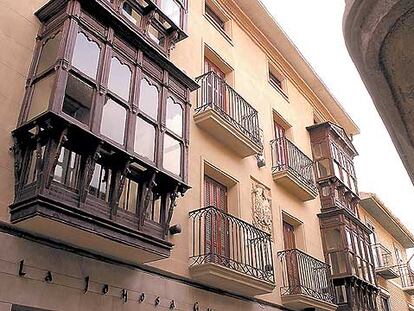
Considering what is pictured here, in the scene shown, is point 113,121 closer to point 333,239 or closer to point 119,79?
point 119,79

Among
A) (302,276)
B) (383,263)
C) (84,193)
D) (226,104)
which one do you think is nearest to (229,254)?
(302,276)

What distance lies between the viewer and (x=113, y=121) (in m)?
6.80

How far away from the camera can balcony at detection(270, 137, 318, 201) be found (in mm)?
12469

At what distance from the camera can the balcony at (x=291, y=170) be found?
12.5m

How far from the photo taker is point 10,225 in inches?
223

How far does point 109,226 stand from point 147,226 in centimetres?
92

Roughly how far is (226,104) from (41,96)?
5.42 m

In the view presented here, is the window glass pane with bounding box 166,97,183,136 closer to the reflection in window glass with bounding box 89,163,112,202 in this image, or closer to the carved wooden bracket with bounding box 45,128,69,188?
the reflection in window glass with bounding box 89,163,112,202

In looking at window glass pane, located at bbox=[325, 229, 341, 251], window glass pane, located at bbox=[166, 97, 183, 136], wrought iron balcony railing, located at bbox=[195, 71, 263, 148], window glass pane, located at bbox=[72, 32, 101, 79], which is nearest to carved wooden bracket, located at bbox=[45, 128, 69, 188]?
window glass pane, located at bbox=[72, 32, 101, 79]

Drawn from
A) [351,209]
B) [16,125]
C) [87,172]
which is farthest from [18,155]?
[351,209]

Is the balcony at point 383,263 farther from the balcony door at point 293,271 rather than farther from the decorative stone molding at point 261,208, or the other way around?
the decorative stone molding at point 261,208

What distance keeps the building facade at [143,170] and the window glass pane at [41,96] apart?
0.10ft

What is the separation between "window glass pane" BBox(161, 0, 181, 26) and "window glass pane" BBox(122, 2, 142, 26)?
711 mm

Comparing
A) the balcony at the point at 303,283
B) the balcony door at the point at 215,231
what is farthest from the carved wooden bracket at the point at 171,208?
the balcony at the point at 303,283
